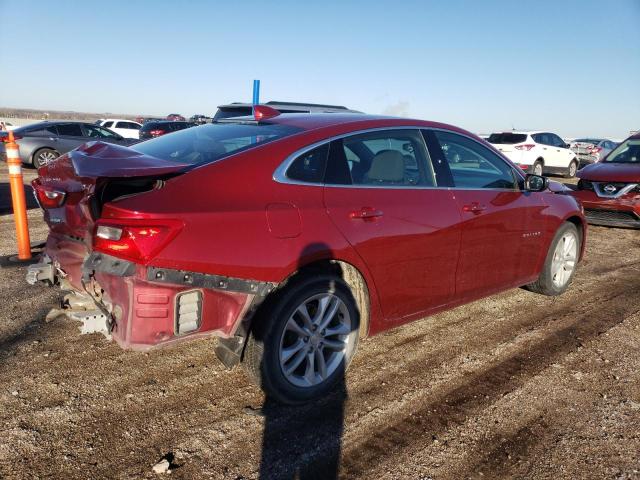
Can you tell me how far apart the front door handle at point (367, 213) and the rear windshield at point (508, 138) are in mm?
16052

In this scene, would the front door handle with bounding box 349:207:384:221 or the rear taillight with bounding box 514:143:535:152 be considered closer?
the front door handle with bounding box 349:207:384:221

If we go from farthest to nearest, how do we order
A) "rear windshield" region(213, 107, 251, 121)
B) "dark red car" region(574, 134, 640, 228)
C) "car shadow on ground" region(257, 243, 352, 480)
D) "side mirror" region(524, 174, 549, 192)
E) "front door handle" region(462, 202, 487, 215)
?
"rear windshield" region(213, 107, 251, 121), "dark red car" region(574, 134, 640, 228), "side mirror" region(524, 174, 549, 192), "front door handle" region(462, 202, 487, 215), "car shadow on ground" region(257, 243, 352, 480)

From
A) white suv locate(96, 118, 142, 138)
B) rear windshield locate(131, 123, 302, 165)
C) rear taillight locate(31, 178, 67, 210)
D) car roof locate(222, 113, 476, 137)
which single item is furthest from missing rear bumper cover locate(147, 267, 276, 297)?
white suv locate(96, 118, 142, 138)

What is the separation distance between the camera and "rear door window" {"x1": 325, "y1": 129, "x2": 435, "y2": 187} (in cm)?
320

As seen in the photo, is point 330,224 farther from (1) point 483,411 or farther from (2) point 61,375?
(2) point 61,375

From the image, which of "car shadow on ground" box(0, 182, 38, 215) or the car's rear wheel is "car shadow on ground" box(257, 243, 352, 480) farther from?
the car's rear wheel

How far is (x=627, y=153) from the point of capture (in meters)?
9.15

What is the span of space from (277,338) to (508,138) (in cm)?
1703

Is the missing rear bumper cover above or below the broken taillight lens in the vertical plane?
below

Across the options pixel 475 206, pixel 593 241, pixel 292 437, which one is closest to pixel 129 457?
pixel 292 437

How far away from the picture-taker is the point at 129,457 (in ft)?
8.22

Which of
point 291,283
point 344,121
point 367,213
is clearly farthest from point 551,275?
point 291,283

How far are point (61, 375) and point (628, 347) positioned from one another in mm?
3994

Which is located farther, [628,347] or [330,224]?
[628,347]
